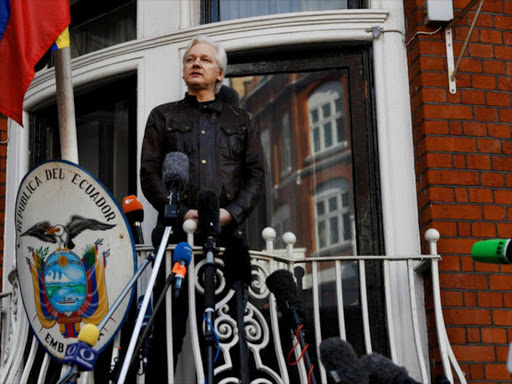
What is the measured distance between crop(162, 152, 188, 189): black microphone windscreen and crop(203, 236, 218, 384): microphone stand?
336 mm

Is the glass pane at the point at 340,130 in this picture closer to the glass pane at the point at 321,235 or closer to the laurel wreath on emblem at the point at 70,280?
the glass pane at the point at 321,235

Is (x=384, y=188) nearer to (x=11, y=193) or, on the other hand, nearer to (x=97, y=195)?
(x=97, y=195)

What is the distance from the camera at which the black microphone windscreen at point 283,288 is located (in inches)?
210

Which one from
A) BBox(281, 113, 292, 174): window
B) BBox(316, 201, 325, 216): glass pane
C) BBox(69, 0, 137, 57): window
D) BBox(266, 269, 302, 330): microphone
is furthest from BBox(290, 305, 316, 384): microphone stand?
BBox(69, 0, 137, 57): window

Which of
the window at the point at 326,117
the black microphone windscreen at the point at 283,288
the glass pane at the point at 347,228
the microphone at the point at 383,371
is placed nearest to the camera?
the microphone at the point at 383,371

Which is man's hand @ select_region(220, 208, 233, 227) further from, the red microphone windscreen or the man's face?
the man's face

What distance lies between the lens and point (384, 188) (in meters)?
6.56

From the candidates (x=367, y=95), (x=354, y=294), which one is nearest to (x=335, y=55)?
(x=367, y=95)

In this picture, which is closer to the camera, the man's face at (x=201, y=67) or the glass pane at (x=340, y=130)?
the man's face at (x=201, y=67)

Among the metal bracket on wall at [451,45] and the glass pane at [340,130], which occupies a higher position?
the metal bracket on wall at [451,45]

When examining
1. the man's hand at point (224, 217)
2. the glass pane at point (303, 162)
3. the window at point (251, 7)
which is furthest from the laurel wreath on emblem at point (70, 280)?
the window at point (251, 7)

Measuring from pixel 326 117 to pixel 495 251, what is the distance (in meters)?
2.89

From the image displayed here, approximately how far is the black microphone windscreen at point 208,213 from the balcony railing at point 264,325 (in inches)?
9.9

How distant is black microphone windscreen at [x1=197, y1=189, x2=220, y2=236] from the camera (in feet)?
17.4
